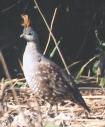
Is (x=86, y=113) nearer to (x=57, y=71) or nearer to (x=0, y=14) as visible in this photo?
(x=57, y=71)

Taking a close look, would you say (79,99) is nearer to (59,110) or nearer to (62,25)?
(59,110)

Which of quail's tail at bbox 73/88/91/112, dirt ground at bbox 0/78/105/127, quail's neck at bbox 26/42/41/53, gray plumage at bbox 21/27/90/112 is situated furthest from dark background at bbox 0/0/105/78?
quail's tail at bbox 73/88/91/112

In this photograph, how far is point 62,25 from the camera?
11.3 meters

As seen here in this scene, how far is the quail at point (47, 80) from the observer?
27.7 feet

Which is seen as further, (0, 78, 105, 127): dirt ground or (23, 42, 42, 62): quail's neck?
(23, 42, 42, 62): quail's neck

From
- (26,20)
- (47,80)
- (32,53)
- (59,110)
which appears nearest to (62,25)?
(32,53)

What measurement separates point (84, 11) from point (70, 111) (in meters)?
3.18

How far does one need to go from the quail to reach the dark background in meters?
2.00

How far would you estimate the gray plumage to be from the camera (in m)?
8.45

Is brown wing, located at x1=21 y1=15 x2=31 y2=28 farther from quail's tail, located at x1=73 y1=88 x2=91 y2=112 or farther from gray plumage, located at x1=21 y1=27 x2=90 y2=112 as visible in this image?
quail's tail, located at x1=73 y1=88 x2=91 y2=112

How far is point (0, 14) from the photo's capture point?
10930 mm

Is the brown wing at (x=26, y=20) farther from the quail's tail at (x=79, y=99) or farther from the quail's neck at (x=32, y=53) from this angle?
the quail's tail at (x=79, y=99)

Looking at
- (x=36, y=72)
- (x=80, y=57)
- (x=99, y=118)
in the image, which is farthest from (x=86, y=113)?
(x=80, y=57)

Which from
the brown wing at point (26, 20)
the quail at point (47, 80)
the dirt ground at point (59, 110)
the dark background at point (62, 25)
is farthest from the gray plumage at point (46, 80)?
the dark background at point (62, 25)
